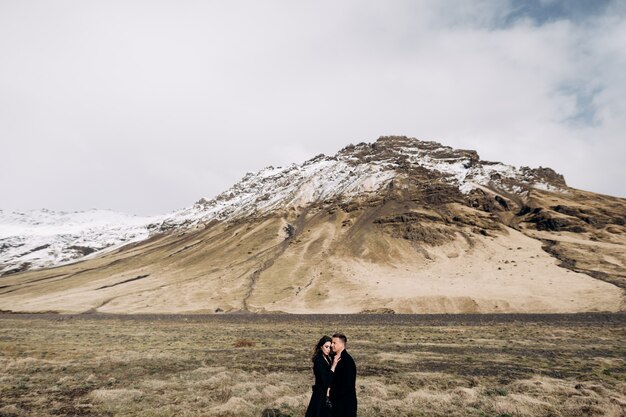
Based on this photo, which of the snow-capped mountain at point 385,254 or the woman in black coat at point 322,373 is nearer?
the woman in black coat at point 322,373

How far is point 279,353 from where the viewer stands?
34.4 metres

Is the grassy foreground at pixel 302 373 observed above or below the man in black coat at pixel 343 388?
below

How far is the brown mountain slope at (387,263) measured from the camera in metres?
82.8

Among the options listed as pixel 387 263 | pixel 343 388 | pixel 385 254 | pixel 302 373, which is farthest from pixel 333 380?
pixel 385 254

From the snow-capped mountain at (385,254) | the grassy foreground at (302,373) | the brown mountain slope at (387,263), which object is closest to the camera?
the grassy foreground at (302,373)

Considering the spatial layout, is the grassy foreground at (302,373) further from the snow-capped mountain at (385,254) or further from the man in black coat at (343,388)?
the snow-capped mountain at (385,254)

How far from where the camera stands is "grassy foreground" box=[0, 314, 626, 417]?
19.0m

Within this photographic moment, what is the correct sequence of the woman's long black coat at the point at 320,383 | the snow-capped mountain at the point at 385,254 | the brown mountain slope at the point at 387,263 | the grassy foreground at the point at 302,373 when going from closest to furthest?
1. the woman's long black coat at the point at 320,383
2. the grassy foreground at the point at 302,373
3. the brown mountain slope at the point at 387,263
4. the snow-capped mountain at the point at 385,254

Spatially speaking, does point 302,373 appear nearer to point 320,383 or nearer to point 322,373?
point 320,383

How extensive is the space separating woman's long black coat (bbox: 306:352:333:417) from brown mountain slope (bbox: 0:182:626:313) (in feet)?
219

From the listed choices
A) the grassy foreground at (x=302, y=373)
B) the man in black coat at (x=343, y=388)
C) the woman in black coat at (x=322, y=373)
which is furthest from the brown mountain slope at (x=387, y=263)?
the woman in black coat at (x=322, y=373)

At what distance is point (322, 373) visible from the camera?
33.4ft

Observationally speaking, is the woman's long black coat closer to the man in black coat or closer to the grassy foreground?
the man in black coat

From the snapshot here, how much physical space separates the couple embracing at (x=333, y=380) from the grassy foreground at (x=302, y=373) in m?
8.81
